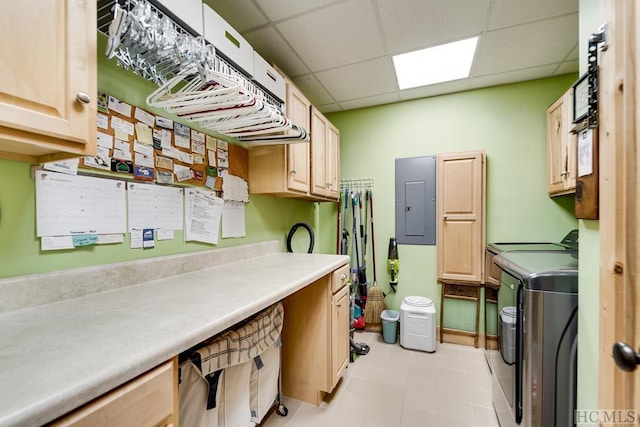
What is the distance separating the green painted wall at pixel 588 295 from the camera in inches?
37.0

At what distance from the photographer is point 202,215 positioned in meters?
1.58

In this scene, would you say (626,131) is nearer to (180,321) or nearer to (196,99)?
(180,321)

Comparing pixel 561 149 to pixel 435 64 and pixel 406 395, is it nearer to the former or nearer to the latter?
pixel 435 64

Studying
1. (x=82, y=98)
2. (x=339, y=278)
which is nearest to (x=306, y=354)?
(x=339, y=278)

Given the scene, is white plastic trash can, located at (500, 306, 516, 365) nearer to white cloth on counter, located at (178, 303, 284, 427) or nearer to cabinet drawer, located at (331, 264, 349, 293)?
cabinet drawer, located at (331, 264, 349, 293)

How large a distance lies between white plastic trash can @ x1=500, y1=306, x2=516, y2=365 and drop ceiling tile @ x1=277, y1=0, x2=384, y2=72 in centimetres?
192

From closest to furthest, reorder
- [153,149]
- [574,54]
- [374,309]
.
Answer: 1. [153,149]
2. [574,54]
3. [374,309]

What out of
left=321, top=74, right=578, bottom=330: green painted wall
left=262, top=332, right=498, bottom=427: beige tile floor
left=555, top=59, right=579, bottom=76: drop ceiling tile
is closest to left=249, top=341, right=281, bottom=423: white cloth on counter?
left=262, top=332, right=498, bottom=427: beige tile floor

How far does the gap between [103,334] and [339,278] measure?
1406mm

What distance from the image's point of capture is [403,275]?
9.53 ft

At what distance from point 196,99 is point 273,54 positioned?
3.81ft

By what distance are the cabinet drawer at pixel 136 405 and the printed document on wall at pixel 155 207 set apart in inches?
31.4

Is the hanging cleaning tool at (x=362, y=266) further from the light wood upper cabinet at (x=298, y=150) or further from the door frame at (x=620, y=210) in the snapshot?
the door frame at (x=620, y=210)

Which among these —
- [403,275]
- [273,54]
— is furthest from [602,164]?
[403,275]
